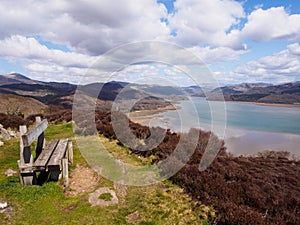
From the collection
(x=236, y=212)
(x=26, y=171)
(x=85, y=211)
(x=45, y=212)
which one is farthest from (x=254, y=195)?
(x=26, y=171)

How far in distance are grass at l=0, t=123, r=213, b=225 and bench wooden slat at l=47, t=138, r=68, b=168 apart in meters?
0.55

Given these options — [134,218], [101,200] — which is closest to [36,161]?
[101,200]

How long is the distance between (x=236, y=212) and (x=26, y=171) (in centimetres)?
512

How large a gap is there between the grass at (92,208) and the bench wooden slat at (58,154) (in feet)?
1.80

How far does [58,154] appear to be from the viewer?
671 centimetres

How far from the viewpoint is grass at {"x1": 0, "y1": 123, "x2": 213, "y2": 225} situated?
187 inches

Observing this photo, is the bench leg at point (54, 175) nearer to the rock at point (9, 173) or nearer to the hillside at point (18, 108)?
the rock at point (9, 173)

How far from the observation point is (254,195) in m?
6.77

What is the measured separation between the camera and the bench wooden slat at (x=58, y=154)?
599 cm

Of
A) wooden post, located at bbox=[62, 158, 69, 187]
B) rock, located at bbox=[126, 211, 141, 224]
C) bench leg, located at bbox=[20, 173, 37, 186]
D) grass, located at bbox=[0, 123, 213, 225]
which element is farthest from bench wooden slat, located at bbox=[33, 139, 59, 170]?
rock, located at bbox=[126, 211, 141, 224]

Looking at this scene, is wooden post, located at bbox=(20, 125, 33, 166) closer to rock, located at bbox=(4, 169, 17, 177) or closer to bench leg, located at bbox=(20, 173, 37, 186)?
bench leg, located at bbox=(20, 173, 37, 186)

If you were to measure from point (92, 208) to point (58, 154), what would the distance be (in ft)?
7.50

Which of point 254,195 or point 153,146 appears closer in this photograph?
point 254,195

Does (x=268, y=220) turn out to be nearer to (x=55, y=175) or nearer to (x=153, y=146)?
(x=55, y=175)
